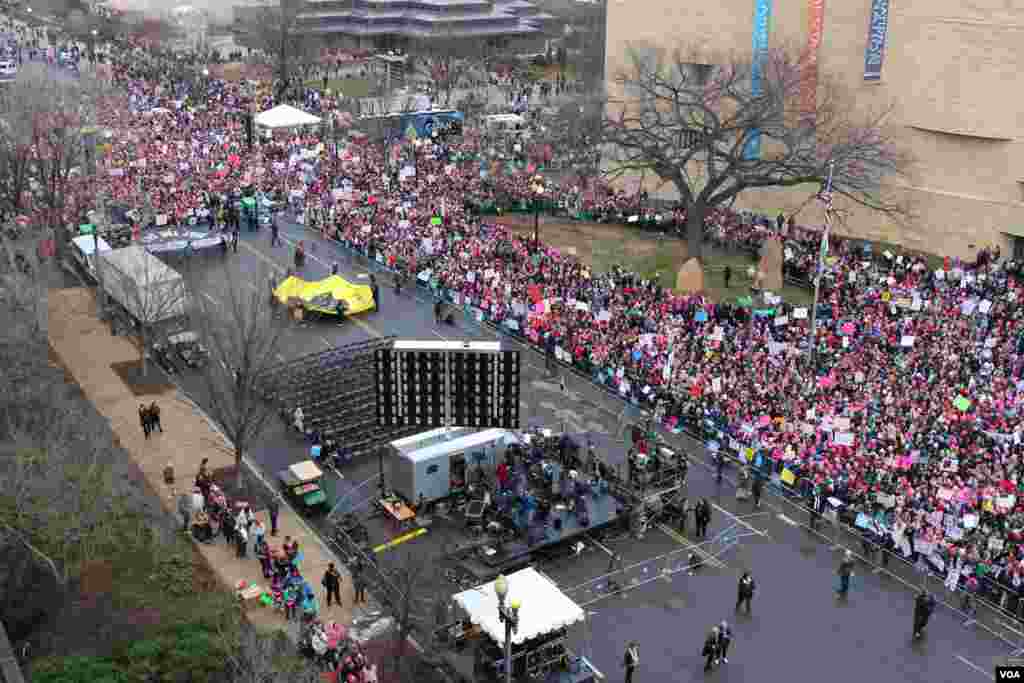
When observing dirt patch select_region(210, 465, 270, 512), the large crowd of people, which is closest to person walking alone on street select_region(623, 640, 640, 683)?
the large crowd of people

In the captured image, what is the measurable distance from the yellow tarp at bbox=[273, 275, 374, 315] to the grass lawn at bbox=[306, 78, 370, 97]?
4972 cm

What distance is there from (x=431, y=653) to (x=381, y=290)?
2641cm

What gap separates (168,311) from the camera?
41.5 meters

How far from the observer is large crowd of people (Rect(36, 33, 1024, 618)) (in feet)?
99.0

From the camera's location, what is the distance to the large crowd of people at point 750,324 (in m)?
30.2

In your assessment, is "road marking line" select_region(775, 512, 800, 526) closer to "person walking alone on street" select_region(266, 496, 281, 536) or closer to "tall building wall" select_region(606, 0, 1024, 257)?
"person walking alone on street" select_region(266, 496, 281, 536)

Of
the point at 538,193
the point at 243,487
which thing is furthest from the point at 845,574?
the point at 538,193

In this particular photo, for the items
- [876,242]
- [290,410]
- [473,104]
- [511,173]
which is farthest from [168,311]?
[473,104]

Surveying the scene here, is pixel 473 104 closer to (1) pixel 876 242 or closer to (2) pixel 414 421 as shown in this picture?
(1) pixel 876 242

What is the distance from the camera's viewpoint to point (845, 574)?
27.6 m

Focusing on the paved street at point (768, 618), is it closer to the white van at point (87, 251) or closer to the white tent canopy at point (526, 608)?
the white tent canopy at point (526, 608)

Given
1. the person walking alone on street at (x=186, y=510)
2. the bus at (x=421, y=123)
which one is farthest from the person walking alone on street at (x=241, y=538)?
the bus at (x=421, y=123)

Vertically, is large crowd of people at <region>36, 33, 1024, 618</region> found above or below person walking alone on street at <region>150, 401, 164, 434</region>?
above

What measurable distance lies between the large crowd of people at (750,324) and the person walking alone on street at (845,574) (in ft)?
6.81
